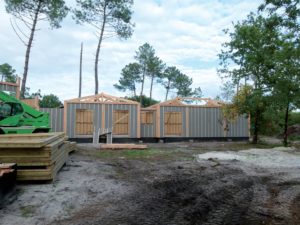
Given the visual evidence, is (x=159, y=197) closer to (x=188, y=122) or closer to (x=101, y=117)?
(x=101, y=117)

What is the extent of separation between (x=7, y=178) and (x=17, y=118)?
21.6ft

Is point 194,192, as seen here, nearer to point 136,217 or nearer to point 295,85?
point 136,217

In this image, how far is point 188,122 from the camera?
2027 cm

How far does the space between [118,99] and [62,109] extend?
3.50 m

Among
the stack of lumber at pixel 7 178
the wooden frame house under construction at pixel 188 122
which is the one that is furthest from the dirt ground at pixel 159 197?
the wooden frame house under construction at pixel 188 122

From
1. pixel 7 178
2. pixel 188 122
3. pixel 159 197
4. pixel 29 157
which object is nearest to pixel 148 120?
pixel 188 122

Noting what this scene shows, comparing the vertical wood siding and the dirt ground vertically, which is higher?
the vertical wood siding

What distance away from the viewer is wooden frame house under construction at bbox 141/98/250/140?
19859 millimetres

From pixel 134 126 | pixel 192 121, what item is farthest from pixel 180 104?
pixel 134 126

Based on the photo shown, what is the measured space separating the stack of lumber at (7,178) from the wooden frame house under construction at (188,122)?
14413mm

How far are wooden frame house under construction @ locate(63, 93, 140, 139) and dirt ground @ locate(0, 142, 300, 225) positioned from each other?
10.2 m

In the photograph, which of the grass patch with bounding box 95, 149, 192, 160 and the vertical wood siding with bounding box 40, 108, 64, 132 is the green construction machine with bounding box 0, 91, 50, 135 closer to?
the grass patch with bounding box 95, 149, 192, 160

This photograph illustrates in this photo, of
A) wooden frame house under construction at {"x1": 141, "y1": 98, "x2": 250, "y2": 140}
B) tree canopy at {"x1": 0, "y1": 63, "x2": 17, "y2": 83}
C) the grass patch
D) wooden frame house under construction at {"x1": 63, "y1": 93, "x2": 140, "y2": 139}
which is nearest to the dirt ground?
the grass patch

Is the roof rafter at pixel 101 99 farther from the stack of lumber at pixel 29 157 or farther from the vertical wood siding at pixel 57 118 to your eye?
the stack of lumber at pixel 29 157
